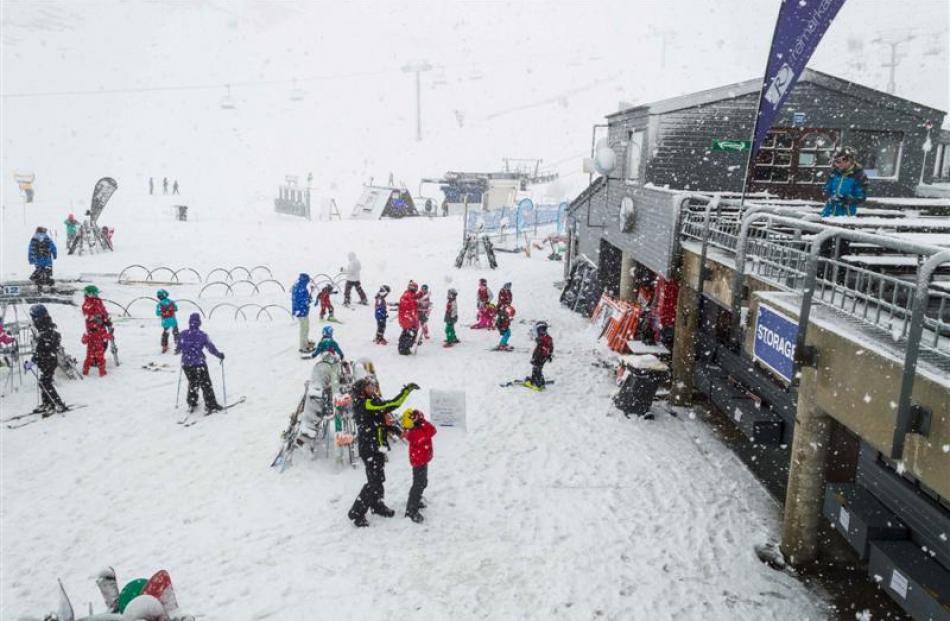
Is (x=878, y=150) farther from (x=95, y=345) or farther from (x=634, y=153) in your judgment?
(x=95, y=345)

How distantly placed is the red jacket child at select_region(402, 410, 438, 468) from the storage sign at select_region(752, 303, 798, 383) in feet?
13.8

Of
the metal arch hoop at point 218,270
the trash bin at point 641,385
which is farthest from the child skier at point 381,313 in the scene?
the metal arch hoop at point 218,270

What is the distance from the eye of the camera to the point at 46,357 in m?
11.2

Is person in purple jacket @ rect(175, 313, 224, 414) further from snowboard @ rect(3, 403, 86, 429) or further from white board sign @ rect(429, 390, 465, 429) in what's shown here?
white board sign @ rect(429, 390, 465, 429)

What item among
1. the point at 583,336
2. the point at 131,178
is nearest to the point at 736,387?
the point at 583,336

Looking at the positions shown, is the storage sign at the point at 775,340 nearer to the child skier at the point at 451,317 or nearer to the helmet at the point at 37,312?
the child skier at the point at 451,317

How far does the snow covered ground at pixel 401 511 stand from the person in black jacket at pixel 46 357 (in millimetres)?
438

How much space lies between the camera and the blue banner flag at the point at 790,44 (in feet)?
25.3

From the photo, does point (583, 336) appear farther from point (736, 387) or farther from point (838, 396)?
point (838, 396)

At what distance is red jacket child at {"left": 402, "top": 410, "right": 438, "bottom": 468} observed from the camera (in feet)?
26.1

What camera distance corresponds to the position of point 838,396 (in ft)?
18.8

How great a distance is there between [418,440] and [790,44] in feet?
23.9

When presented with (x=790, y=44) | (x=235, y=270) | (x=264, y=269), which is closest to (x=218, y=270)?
(x=235, y=270)

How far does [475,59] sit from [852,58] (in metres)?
58.9
